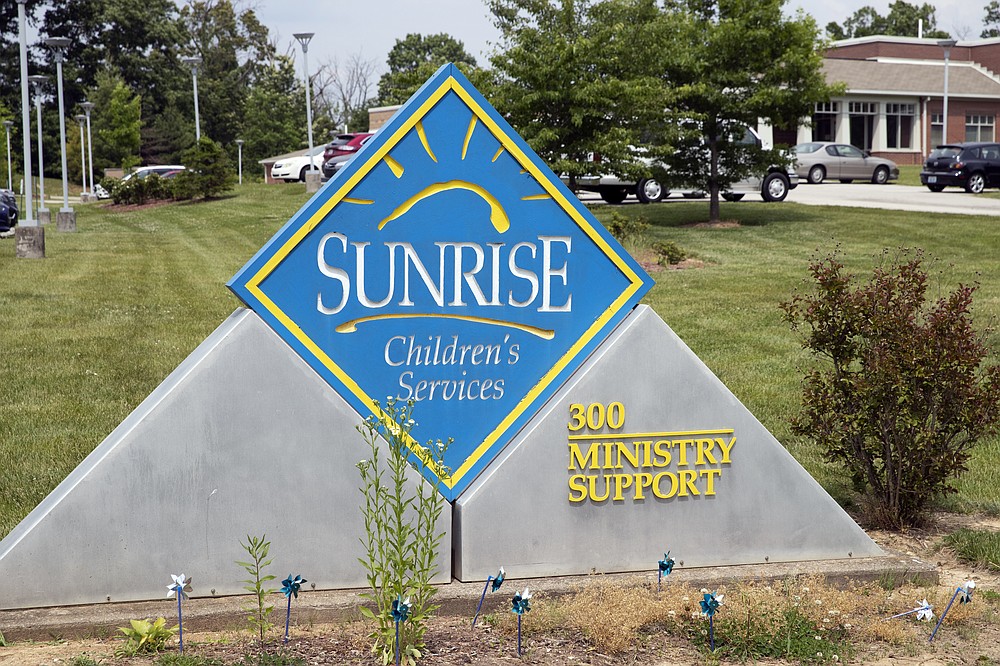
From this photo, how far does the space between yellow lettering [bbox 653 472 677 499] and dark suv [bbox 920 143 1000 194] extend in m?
30.4

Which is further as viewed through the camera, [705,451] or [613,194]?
[613,194]

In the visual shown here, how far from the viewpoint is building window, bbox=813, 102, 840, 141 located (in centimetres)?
5075

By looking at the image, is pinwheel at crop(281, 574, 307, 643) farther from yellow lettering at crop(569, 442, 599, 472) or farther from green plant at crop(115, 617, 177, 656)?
yellow lettering at crop(569, 442, 599, 472)

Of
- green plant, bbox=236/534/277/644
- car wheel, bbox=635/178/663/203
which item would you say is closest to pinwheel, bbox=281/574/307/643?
green plant, bbox=236/534/277/644

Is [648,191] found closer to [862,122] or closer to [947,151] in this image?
[947,151]

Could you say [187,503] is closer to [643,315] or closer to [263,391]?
[263,391]

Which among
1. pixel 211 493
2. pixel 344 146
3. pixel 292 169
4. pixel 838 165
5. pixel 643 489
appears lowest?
pixel 643 489

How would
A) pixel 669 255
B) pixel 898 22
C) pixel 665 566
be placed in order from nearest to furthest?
pixel 665 566 < pixel 669 255 < pixel 898 22

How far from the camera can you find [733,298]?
1345 centimetres

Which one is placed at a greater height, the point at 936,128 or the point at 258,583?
the point at 936,128

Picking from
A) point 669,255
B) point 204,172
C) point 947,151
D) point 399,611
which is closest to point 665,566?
point 399,611

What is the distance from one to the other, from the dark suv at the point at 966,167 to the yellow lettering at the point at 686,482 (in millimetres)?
30329

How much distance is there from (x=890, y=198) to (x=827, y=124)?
22.5 m

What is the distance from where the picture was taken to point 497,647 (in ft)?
13.3
